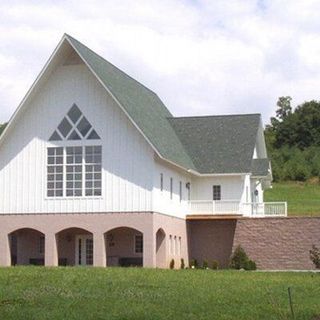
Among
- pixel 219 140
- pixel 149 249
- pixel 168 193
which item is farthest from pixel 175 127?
pixel 149 249

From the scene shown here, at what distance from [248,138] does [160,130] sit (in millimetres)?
7052

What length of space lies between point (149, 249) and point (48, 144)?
7169 mm

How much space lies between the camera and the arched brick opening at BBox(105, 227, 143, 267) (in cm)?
4509

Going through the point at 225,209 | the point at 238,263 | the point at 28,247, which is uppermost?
the point at 225,209

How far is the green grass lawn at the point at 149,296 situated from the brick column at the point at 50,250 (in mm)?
10016

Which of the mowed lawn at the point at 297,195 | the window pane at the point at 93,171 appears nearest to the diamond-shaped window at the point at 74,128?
the window pane at the point at 93,171

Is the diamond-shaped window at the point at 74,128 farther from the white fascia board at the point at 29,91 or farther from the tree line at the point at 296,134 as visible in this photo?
the tree line at the point at 296,134

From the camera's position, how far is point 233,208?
157 ft

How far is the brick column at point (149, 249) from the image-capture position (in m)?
41.3

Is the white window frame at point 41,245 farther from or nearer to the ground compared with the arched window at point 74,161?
nearer to the ground

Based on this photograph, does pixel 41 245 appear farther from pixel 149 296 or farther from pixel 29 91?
pixel 149 296

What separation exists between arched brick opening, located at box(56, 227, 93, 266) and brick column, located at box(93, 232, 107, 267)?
3.25 metres

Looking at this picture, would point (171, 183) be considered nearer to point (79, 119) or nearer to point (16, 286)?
point (79, 119)

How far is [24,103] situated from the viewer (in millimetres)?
42344
